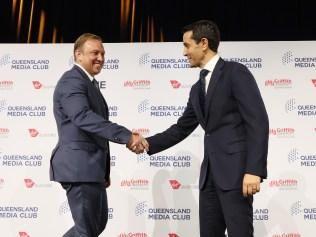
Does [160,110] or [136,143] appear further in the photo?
[160,110]

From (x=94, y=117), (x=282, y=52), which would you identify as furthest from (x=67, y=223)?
(x=282, y=52)

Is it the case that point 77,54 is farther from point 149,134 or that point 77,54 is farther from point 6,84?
point 6,84

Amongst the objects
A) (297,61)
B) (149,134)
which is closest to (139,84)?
(149,134)

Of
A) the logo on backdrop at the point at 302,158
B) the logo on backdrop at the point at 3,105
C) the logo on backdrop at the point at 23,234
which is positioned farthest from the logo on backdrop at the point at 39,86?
the logo on backdrop at the point at 302,158

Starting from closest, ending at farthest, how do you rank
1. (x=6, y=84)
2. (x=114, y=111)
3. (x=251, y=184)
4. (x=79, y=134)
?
(x=251, y=184)
(x=79, y=134)
(x=114, y=111)
(x=6, y=84)

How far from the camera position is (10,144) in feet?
13.2

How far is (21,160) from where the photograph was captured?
3.98 meters

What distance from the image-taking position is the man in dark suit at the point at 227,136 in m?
2.18

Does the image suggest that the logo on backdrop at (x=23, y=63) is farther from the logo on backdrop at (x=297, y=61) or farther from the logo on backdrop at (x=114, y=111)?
the logo on backdrop at (x=297, y=61)

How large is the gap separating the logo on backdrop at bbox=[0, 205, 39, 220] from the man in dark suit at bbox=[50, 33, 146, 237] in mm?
1412

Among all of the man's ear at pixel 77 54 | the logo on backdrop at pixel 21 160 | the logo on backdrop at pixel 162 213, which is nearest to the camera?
the man's ear at pixel 77 54

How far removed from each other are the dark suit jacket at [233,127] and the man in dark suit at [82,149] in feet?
1.73

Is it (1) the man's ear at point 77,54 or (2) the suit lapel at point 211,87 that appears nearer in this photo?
(2) the suit lapel at point 211,87

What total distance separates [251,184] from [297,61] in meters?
2.17
